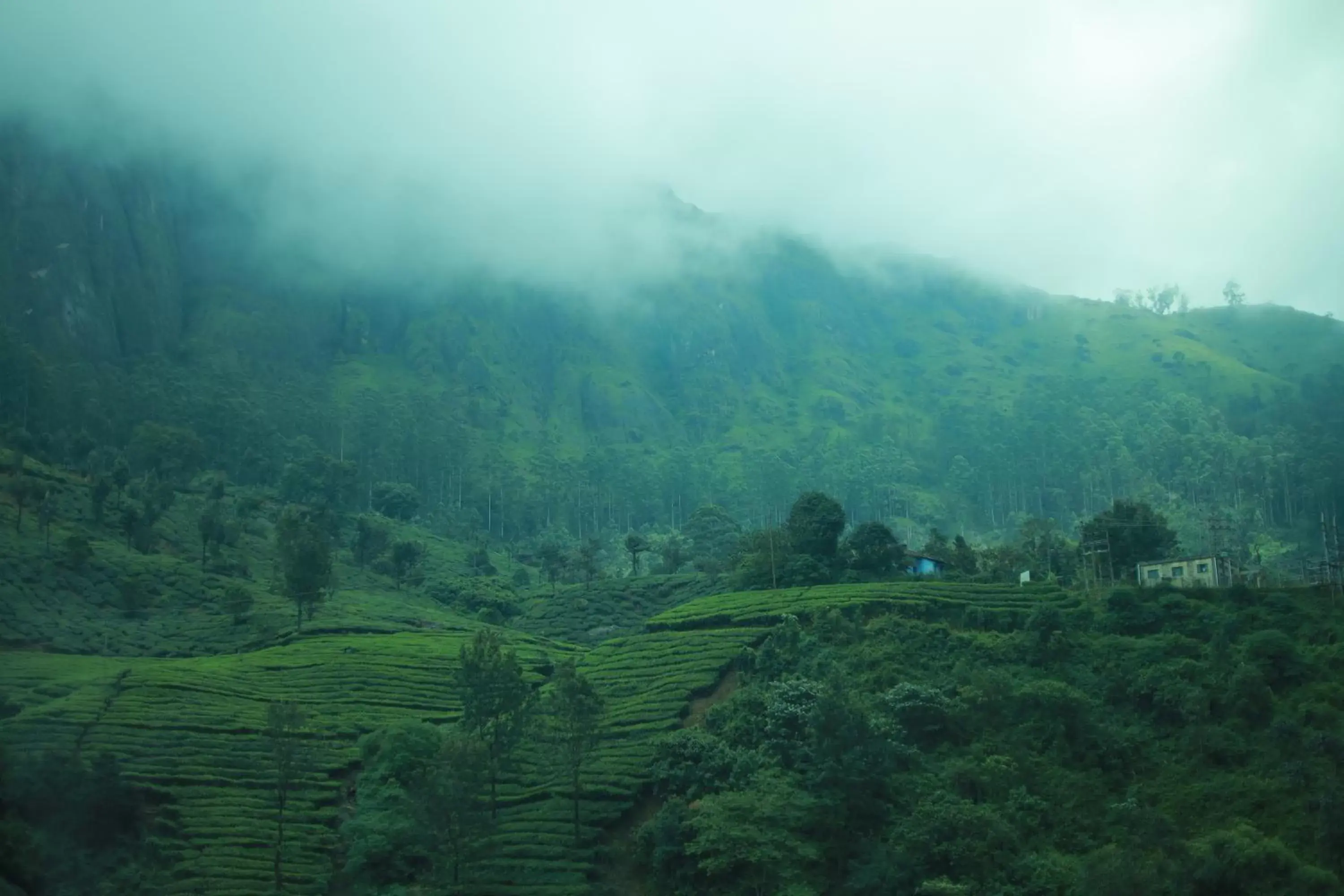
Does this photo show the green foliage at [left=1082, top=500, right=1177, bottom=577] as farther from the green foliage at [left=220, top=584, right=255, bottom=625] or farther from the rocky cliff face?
the rocky cliff face

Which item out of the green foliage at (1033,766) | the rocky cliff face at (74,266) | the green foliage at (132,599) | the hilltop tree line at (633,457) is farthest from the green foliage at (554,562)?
the rocky cliff face at (74,266)

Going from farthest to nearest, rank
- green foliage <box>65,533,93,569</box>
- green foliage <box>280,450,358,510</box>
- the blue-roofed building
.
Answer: green foliage <box>280,450,358,510</box> < the blue-roofed building < green foliage <box>65,533,93,569</box>

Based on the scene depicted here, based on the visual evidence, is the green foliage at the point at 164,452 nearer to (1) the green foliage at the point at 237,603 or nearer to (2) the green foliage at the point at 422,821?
(1) the green foliage at the point at 237,603

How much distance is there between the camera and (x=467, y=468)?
164875mm

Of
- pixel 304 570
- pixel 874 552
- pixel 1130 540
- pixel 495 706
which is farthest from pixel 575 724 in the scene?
pixel 1130 540

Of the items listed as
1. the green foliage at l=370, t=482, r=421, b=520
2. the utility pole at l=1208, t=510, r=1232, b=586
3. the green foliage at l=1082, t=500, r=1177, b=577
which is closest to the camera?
the utility pole at l=1208, t=510, r=1232, b=586

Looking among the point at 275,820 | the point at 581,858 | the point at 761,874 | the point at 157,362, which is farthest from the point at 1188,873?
the point at 157,362

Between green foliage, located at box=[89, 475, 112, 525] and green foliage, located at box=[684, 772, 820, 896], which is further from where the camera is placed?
green foliage, located at box=[89, 475, 112, 525]

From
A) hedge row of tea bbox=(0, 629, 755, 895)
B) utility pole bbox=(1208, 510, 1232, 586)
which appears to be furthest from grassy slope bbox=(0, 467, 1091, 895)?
utility pole bbox=(1208, 510, 1232, 586)

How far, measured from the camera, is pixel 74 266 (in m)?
181

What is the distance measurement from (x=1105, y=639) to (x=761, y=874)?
89.4 feet

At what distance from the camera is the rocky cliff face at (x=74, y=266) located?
17100 cm

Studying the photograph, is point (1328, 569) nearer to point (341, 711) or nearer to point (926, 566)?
point (926, 566)

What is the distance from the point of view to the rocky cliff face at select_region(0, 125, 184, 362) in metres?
171
